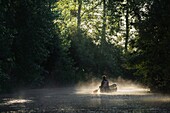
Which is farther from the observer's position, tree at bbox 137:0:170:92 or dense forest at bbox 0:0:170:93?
dense forest at bbox 0:0:170:93

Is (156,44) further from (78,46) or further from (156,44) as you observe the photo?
(78,46)

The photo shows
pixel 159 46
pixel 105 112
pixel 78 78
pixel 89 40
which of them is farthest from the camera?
pixel 89 40

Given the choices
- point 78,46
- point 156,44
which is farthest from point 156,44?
point 78,46

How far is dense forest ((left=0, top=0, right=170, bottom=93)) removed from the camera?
39.2 meters

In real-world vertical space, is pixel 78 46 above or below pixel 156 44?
above

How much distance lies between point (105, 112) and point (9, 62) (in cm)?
2391

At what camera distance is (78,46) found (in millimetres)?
75750

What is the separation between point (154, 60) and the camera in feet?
127

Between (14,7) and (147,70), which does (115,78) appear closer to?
(14,7)

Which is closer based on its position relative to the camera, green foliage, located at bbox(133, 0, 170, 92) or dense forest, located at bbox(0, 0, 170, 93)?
green foliage, located at bbox(133, 0, 170, 92)

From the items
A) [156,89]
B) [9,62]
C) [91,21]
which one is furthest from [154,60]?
[91,21]

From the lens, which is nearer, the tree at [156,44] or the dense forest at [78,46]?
the tree at [156,44]

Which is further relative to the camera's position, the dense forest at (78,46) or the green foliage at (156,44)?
the dense forest at (78,46)

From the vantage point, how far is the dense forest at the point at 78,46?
1543 inches
